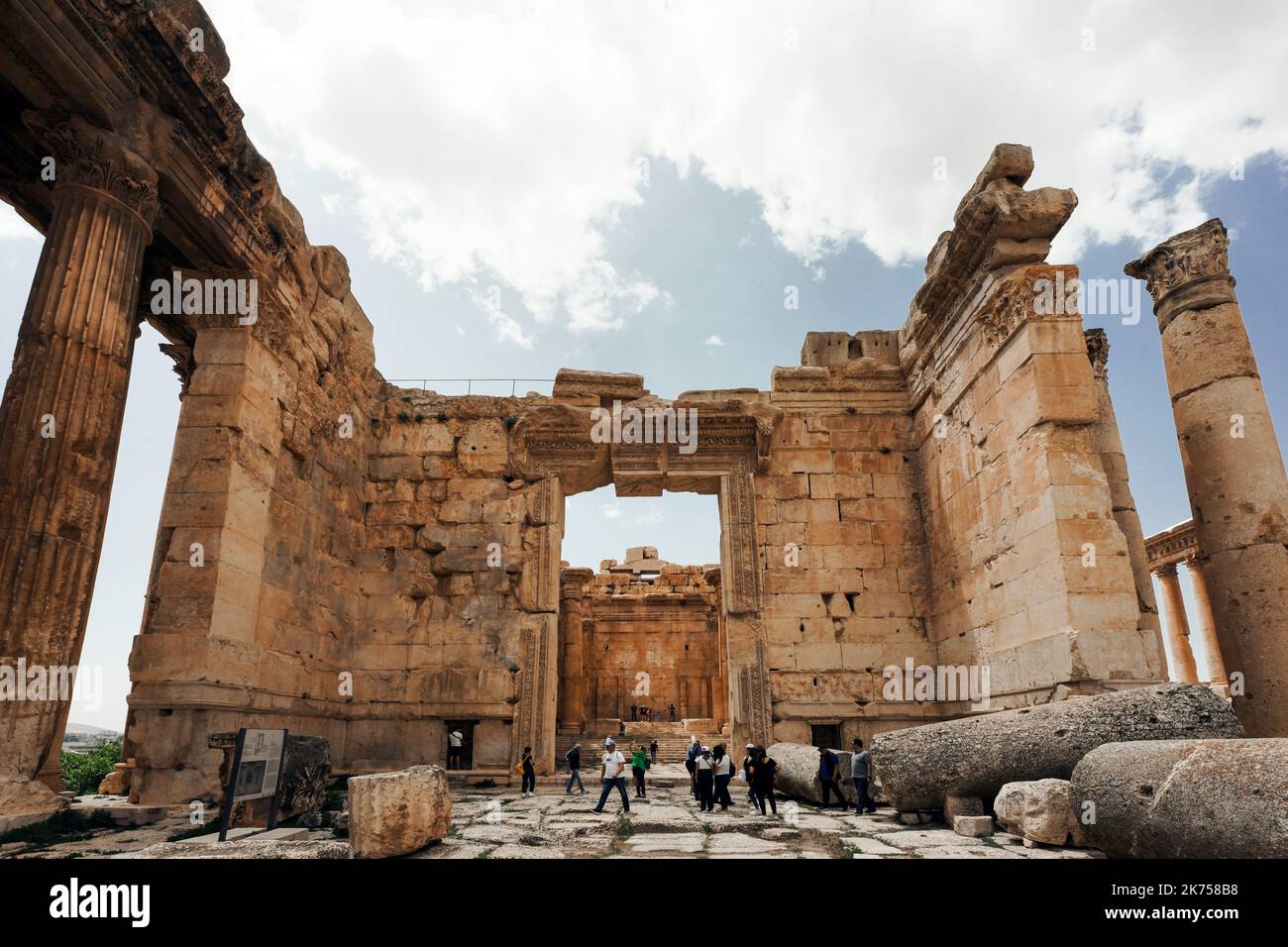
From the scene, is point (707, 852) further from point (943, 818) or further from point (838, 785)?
point (838, 785)

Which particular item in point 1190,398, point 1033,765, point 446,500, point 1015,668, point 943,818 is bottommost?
point 943,818

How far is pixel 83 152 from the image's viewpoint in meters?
6.90

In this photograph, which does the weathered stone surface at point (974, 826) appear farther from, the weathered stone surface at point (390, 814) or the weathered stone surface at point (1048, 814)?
the weathered stone surface at point (390, 814)

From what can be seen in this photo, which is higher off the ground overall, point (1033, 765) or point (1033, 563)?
point (1033, 563)

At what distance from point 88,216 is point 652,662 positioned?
67.3 feet

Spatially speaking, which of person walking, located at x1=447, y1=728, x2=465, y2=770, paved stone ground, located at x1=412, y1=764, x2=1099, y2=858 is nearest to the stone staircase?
person walking, located at x1=447, y1=728, x2=465, y2=770

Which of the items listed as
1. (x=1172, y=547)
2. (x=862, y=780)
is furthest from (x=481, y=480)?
(x=1172, y=547)

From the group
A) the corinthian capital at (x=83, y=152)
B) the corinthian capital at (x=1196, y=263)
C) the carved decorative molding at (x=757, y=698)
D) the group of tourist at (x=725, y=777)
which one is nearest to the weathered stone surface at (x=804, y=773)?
the group of tourist at (x=725, y=777)

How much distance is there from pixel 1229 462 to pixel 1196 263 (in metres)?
2.94

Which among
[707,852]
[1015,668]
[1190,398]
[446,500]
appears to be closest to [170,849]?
[707,852]

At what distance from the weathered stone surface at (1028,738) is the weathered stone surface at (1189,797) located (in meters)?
0.91
